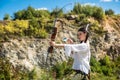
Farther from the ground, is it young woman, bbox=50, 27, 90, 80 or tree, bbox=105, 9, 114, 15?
tree, bbox=105, 9, 114, 15

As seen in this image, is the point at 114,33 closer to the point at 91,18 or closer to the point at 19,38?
the point at 91,18

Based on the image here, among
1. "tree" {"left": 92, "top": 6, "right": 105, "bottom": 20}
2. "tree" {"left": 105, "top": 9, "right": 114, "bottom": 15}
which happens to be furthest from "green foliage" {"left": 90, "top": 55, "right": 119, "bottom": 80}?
"tree" {"left": 105, "top": 9, "right": 114, "bottom": 15}

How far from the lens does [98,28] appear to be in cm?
2311

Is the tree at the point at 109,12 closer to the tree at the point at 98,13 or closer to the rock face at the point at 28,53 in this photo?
the tree at the point at 98,13

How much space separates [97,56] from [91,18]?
287 cm

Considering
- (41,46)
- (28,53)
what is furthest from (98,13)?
(28,53)

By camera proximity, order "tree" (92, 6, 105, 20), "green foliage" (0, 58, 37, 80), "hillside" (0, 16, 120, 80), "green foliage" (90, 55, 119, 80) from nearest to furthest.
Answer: "green foliage" (0, 58, 37, 80) < "hillside" (0, 16, 120, 80) < "green foliage" (90, 55, 119, 80) < "tree" (92, 6, 105, 20)

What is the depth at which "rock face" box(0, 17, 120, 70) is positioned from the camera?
18.5m

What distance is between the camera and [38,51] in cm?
1981

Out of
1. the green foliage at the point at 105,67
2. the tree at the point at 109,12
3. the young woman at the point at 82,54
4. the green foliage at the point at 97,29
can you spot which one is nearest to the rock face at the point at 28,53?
the green foliage at the point at 105,67

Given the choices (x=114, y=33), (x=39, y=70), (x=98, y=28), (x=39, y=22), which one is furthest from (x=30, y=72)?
(x=114, y=33)

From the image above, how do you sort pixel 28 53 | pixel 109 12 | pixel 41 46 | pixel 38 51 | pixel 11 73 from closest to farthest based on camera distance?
1. pixel 11 73
2. pixel 28 53
3. pixel 38 51
4. pixel 41 46
5. pixel 109 12

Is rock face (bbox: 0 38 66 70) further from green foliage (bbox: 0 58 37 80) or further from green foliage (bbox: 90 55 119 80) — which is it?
green foliage (bbox: 90 55 119 80)

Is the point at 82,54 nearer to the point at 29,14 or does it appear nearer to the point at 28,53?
the point at 28,53
